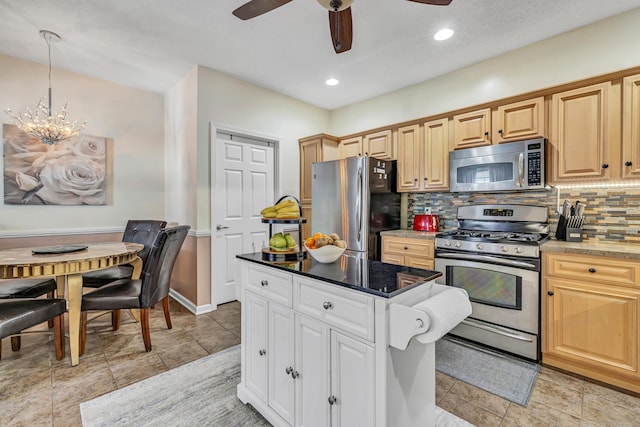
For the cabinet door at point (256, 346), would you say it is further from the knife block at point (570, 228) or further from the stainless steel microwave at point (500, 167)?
the knife block at point (570, 228)

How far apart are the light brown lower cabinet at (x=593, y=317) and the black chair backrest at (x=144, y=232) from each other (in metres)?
3.67

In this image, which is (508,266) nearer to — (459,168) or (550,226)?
(550,226)

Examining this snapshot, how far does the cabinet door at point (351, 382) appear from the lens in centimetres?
117

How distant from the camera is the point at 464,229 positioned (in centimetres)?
314

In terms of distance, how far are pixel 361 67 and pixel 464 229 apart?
212 centimetres

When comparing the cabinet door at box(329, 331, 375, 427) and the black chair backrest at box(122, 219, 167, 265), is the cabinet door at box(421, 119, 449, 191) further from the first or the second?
the black chair backrest at box(122, 219, 167, 265)

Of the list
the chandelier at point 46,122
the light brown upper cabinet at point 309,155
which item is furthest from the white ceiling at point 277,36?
the light brown upper cabinet at point 309,155

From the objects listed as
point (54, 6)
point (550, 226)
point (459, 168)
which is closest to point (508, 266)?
point (550, 226)

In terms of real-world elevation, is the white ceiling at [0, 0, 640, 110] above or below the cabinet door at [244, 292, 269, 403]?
above

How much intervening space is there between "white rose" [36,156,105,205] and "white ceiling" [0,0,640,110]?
1100mm

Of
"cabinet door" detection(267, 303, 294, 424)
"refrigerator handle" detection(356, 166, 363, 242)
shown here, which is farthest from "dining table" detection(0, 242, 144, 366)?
"refrigerator handle" detection(356, 166, 363, 242)

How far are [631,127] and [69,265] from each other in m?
4.27

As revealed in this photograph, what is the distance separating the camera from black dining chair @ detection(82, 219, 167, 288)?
116 inches

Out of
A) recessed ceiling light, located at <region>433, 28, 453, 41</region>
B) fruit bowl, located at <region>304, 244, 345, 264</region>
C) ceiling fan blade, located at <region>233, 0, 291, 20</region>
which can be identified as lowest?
fruit bowl, located at <region>304, 244, 345, 264</region>
